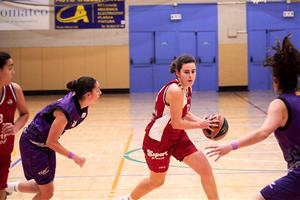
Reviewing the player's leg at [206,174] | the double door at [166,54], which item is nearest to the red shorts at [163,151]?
the player's leg at [206,174]

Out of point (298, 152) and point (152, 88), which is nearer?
point (298, 152)

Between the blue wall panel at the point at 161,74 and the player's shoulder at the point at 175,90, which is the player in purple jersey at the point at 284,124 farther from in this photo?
the blue wall panel at the point at 161,74

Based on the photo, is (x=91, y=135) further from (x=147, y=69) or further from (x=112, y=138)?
(x=147, y=69)

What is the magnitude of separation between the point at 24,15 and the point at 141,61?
18.4 feet

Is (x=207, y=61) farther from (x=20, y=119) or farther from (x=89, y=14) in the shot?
(x=20, y=119)

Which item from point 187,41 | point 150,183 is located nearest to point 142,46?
point 187,41

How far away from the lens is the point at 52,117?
13.8 ft

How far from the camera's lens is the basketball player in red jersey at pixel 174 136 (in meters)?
4.43

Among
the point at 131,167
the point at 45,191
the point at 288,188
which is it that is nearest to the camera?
the point at 288,188

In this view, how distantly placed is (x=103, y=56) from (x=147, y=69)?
7.02 ft

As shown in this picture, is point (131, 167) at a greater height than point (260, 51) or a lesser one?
lesser

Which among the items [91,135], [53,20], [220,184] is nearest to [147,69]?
[53,20]

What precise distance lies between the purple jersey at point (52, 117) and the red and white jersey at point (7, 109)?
0.94ft

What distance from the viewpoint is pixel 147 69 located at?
21.8 metres
